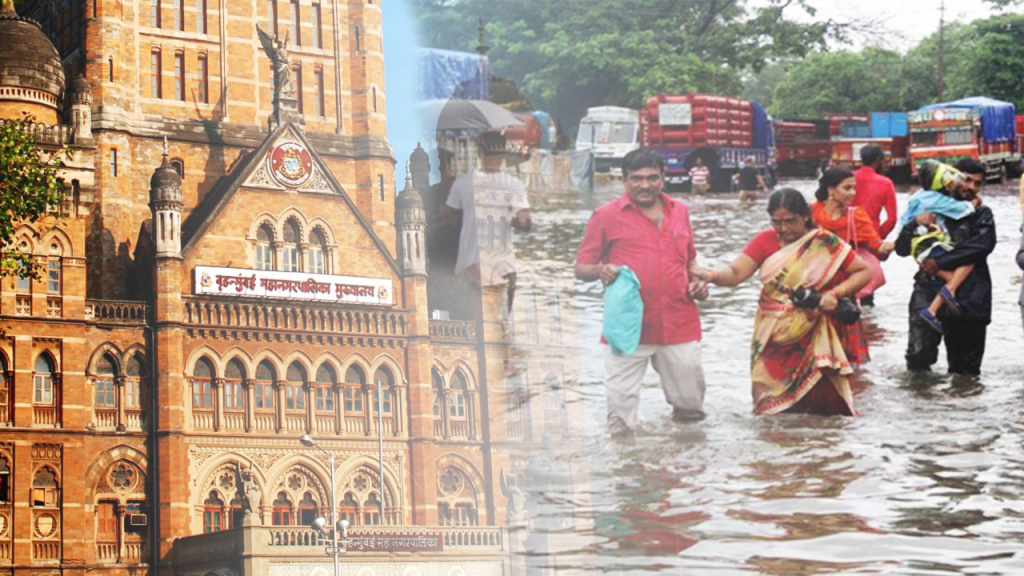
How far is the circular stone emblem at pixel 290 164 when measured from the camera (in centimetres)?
1154

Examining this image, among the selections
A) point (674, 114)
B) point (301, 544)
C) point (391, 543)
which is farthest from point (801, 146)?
point (301, 544)

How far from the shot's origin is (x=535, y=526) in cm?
888

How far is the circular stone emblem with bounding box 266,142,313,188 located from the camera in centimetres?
1154

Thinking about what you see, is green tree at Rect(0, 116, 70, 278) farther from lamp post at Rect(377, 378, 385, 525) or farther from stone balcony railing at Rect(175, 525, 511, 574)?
lamp post at Rect(377, 378, 385, 525)

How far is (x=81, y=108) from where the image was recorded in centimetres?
1073

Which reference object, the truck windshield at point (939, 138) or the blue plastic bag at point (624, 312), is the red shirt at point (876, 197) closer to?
the blue plastic bag at point (624, 312)

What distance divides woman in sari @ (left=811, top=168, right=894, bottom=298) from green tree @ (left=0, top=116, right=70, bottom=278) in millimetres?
4624

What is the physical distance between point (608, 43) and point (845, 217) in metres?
1.70

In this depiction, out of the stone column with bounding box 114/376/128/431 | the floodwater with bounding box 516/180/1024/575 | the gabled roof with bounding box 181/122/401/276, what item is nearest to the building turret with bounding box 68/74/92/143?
the gabled roof with bounding box 181/122/401/276

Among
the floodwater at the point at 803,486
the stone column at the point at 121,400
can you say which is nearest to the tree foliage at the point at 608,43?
the floodwater at the point at 803,486

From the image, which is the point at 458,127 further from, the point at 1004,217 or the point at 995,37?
the point at 1004,217

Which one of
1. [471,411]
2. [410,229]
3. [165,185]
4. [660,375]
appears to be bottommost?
[471,411]

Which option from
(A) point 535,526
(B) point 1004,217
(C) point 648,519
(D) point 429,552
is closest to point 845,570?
(C) point 648,519

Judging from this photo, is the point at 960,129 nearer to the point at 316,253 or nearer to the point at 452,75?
the point at 316,253
